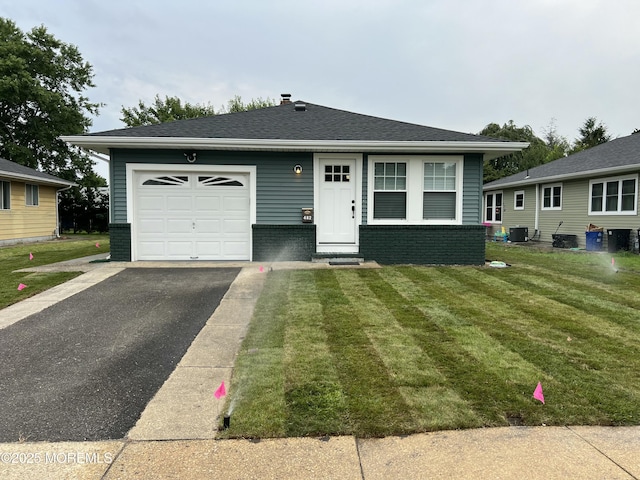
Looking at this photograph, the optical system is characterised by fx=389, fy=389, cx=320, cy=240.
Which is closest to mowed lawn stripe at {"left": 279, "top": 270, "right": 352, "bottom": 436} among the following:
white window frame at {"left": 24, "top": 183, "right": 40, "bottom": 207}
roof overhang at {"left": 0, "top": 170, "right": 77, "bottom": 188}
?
roof overhang at {"left": 0, "top": 170, "right": 77, "bottom": 188}

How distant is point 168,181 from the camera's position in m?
9.02

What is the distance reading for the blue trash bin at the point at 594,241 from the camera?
44.4 ft

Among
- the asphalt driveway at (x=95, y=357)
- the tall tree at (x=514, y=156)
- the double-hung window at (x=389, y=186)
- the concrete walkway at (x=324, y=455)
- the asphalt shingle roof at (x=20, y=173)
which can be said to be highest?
the tall tree at (x=514, y=156)

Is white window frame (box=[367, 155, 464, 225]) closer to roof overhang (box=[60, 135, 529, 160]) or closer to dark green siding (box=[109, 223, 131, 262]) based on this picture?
roof overhang (box=[60, 135, 529, 160])

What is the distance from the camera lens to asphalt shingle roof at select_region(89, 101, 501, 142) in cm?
879

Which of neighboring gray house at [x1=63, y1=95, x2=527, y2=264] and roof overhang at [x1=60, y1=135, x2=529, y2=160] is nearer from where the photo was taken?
roof overhang at [x1=60, y1=135, x2=529, y2=160]

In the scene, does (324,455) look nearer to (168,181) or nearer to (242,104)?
(168,181)

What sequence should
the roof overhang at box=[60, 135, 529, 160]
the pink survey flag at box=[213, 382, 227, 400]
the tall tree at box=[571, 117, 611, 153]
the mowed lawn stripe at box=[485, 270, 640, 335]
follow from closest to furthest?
1. the pink survey flag at box=[213, 382, 227, 400]
2. the mowed lawn stripe at box=[485, 270, 640, 335]
3. the roof overhang at box=[60, 135, 529, 160]
4. the tall tree at box=[571, 117, 611, 153]

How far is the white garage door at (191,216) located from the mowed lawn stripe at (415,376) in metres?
4.84

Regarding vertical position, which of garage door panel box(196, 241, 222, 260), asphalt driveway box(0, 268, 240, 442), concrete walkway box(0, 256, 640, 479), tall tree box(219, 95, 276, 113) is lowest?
concrete walkway box(0, 256, 640, 479)

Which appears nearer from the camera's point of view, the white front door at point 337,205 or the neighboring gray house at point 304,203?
the neighboring gray house at point 304,203

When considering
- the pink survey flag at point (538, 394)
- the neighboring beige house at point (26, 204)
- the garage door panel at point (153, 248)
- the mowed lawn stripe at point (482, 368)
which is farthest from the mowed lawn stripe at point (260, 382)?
the neighboring beige house at point (26, 204)

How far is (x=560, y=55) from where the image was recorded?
19391 mm

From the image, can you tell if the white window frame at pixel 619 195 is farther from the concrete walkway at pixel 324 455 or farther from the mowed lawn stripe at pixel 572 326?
the concrete walkway at pixel 324 455
